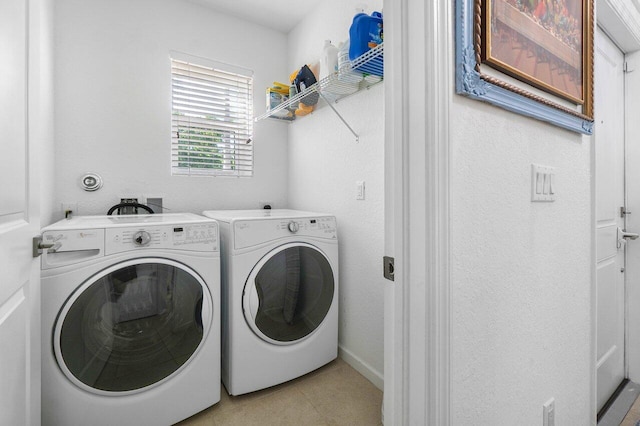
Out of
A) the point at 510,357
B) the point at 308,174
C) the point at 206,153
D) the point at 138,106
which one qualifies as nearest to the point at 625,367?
the point at 510,357

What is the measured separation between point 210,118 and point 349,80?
121 cm

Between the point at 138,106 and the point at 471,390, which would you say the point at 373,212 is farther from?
the point at 138,106

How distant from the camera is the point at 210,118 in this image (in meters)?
2.37

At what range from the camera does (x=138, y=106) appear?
82.2 inches

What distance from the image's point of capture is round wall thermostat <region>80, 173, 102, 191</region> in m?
1.92

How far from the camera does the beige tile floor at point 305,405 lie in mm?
1480

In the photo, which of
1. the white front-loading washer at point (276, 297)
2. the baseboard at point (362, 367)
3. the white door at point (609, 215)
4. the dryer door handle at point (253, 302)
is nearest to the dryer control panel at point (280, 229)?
the white front-loading washer at point (276, 297)

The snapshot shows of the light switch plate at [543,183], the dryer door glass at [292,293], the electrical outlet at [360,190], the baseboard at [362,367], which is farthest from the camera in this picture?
the electrical outlet at [360,190]

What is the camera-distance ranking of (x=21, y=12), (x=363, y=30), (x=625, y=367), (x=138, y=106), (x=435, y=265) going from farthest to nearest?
(x=138, y=106), (x=625, y=367), (x=363, y=30), (x=21, y=12), (x=435, y=265)

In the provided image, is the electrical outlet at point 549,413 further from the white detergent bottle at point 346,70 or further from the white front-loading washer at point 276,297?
the white detergent bottle at point 346,70

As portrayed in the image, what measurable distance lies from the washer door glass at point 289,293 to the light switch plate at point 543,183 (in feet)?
3.82

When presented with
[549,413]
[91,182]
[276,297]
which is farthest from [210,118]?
[549,413]

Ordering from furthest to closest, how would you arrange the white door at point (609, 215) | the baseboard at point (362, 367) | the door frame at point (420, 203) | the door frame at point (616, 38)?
1. the baseboard at point (362, 367)
2. the white door at point (609, 215)
3. the door frame at point (616, 38)
4. the door frame at point (420, 203)

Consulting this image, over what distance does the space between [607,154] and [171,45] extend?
9.20ft
